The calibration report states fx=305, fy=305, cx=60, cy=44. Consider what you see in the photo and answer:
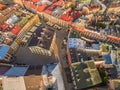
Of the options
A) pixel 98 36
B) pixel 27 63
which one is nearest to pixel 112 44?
pixel 98 36

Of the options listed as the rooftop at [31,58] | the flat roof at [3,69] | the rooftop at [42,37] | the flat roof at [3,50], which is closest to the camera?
the flat roof at [3,69]

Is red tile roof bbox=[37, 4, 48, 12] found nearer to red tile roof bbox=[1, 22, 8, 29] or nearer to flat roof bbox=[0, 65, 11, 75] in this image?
red tile roof bbox=[1, 22, 8, 29]

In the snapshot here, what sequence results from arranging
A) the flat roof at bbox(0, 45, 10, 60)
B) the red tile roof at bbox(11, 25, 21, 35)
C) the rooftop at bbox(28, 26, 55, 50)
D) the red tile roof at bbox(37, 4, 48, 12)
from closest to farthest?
1. the flat roof at bbox(0, 45, 10, 60)
2. the rooftop at bbox(28, 26, 55, 50)
3. the red tile roof at bbox(11, 25, 21, 35)
4. the red tile roof at bbox(37, 4, 48, 12)

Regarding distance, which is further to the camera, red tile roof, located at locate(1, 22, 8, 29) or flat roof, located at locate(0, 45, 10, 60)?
red tile roof, located at locate(1, 22, 8, 29)

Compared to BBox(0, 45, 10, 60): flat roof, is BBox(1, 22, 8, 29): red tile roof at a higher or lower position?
higher

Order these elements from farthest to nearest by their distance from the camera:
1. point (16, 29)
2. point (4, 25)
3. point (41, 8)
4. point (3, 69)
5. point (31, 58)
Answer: point (41, 8) → point (4, 25) → point (16, 29) → point (31, 58) → point (3, 69)

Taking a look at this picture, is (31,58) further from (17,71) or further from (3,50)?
(17,71)

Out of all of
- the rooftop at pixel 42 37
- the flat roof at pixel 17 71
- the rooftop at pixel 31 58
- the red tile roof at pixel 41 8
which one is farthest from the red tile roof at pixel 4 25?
the flat roof at pixel 17 71

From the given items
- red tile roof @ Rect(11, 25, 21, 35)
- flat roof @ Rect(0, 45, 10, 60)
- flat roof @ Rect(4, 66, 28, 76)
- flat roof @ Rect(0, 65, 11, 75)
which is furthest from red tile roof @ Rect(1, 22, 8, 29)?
flat roof @ Rect(4, 66, 28, 76)

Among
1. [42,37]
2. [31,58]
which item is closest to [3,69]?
[31,58]

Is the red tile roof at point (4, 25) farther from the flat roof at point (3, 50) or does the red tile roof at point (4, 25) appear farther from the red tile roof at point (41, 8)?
the red tile roof at point (41, 8)
